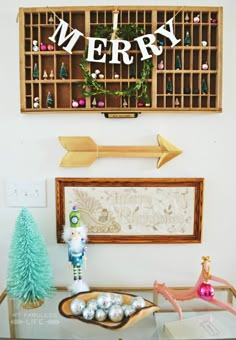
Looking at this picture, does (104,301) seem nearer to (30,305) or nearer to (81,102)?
(30,305)

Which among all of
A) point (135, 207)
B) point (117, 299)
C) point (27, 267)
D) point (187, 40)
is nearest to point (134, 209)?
point (135, 207)

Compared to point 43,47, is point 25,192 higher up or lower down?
lower down

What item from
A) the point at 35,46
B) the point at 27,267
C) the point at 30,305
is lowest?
the point at 30,305

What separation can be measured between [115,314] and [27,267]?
36 centimetres

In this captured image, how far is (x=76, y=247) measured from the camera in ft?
4.24

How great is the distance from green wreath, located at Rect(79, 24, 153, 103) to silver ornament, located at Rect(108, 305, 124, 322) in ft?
2.51

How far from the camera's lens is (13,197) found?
4.61 feet

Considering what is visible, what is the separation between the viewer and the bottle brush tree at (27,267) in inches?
48.7

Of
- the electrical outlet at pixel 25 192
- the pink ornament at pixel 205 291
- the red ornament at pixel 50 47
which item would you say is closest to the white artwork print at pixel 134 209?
the electrical outlet at pixel 25 192

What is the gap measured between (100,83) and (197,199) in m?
0.61

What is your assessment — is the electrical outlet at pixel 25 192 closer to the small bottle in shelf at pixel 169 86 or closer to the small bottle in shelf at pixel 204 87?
the small bottle in shelf at pixel 169 86

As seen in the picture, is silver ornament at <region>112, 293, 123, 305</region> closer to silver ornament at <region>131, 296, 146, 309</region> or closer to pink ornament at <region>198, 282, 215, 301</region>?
silver ornament at <region>131, 296, 146, 309</region>

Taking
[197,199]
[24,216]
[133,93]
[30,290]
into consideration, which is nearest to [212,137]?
[197,199]

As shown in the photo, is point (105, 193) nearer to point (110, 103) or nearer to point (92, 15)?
point (110, 103)
